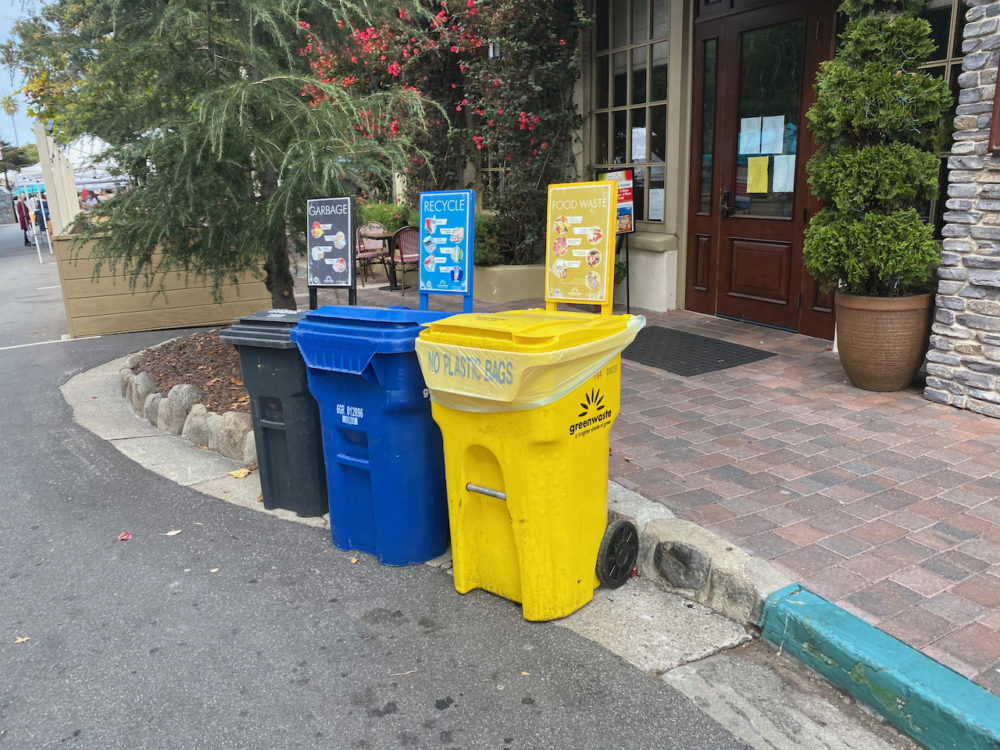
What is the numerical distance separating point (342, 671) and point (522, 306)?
22.1 ft

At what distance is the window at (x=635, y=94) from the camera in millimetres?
8164

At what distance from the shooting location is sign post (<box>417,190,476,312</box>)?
4.07 m

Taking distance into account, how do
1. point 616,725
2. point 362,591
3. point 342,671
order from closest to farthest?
point 616,725
point 342,671
point 362,591

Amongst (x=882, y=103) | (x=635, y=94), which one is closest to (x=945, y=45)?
(x=882, y=103)

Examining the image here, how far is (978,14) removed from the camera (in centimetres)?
458

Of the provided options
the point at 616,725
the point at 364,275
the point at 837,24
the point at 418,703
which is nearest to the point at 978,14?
the point at 837,24

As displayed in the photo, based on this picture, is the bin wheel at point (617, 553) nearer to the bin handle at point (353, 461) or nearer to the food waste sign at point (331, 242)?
the bin handle at point (353, 461)

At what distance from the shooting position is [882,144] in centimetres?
504

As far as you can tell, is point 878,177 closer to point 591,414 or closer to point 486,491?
point 591,414

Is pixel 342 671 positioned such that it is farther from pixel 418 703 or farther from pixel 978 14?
pixel 978 14

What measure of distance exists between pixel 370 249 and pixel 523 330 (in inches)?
354

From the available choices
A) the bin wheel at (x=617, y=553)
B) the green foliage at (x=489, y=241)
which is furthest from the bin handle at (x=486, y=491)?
the green foliage at (x=489, y=241)

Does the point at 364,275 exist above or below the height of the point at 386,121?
below

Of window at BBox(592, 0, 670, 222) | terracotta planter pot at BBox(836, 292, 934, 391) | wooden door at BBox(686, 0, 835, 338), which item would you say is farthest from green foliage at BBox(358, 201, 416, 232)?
terracotta planter pot at BBox(836, 292, 934, 391)
